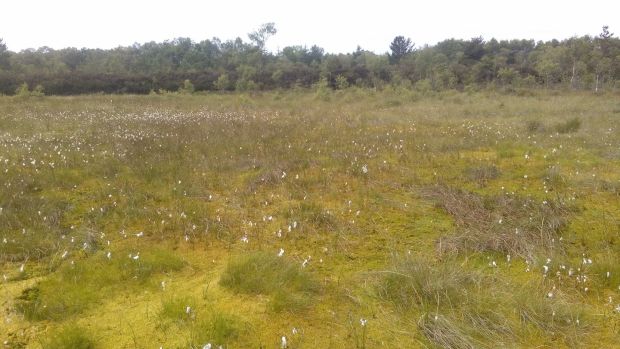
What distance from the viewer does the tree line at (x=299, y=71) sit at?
4584 centimetres

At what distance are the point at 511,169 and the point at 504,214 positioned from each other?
118 inches

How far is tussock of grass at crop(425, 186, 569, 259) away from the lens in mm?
5574

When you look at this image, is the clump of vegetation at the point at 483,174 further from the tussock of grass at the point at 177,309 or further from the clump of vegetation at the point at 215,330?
the tussock of grass at the point at 177,309

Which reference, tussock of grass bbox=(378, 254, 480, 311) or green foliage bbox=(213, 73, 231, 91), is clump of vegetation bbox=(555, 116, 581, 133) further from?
green foliage bbox=(213, 73, 231, 91)

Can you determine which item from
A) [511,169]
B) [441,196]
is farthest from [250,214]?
[511,169]

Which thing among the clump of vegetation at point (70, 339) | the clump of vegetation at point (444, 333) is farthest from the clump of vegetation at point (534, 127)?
the clump of vegetation at point (70, 339)

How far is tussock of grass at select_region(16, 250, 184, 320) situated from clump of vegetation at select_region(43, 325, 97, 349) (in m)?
0.44

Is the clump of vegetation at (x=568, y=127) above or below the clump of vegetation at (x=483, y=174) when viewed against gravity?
above

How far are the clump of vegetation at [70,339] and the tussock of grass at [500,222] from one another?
419 cm

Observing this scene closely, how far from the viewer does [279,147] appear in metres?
11.6

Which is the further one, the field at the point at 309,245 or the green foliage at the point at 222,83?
the green foliage at the point at 222,83

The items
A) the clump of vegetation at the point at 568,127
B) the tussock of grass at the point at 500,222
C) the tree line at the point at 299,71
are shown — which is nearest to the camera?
the tussock of grass at the point at 500,222

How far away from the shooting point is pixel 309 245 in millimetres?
5797

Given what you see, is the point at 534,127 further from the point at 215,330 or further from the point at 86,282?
the point at 86,282
